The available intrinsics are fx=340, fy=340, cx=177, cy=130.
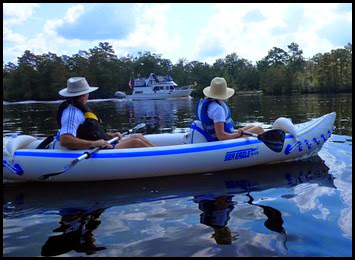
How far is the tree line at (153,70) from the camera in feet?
192

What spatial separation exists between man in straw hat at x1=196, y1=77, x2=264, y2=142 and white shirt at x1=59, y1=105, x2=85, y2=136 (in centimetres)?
187

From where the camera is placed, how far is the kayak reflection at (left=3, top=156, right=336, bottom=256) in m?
3.35

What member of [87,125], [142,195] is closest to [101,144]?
[87,125]

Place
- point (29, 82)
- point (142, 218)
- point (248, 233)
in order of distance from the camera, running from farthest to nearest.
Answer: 1. point (29, 82)
2. point (142, 218)
3. point (248, 233)

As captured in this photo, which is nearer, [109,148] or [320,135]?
[109,148]

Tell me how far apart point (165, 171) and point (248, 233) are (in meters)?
2.07

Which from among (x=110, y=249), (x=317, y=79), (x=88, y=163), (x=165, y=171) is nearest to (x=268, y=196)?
(x=165, y=171)

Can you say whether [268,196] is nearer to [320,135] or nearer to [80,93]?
[320,135]

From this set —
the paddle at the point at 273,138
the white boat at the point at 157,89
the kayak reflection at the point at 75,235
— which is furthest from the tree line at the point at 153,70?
the kayak reflection at the point at 75,235

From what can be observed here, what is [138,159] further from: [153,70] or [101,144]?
[153,70]

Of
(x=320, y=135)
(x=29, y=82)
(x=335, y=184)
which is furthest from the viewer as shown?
(x=29, y=82)

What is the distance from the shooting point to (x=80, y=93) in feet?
15.8

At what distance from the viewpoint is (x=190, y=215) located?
376 centimetres

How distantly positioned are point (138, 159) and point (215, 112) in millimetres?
1360
